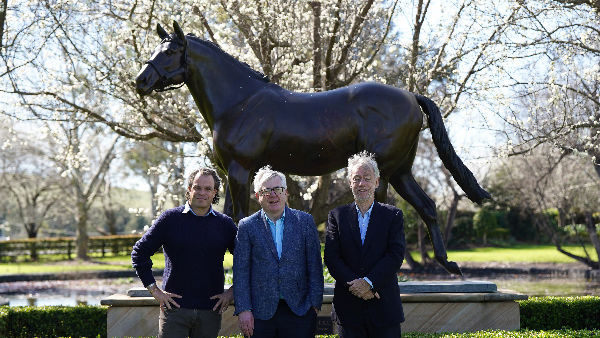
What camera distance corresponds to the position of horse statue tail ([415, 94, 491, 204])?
5.45 metres

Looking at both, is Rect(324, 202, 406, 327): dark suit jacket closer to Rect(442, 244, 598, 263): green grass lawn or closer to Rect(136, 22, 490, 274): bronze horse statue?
Rect(136, 22, 490, 274): bronze horse statue

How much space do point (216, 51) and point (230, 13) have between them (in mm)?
5011

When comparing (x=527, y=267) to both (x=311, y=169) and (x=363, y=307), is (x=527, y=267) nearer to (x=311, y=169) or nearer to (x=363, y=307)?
(x=311, y=169)

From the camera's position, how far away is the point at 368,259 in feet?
11.4

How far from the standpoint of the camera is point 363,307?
11.3 ft

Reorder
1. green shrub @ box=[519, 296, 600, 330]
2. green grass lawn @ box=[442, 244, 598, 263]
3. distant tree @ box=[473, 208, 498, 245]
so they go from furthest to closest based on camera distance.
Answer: distant tree @ box=[473, 208, 498, 245] → green grass lawn @ box=[442, 244, 598, 263] → green shrub @ box=[519, 296, 600, 330]

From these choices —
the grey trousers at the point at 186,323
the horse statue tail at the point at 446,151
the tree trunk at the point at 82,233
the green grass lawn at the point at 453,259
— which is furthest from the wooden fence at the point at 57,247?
the grey trousers at the point at 186,323

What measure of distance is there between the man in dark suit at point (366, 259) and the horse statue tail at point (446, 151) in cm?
208

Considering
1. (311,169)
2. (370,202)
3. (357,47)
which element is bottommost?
(370,202)

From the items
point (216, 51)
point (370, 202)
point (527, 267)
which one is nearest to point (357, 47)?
point (216, 51)

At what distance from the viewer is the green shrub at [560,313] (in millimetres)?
7066

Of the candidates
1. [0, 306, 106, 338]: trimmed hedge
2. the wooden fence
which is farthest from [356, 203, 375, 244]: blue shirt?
the wooden fence

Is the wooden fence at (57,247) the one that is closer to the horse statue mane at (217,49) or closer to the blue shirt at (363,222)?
the horse statue mane at (217,49)

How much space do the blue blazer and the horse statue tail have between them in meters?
2.43
